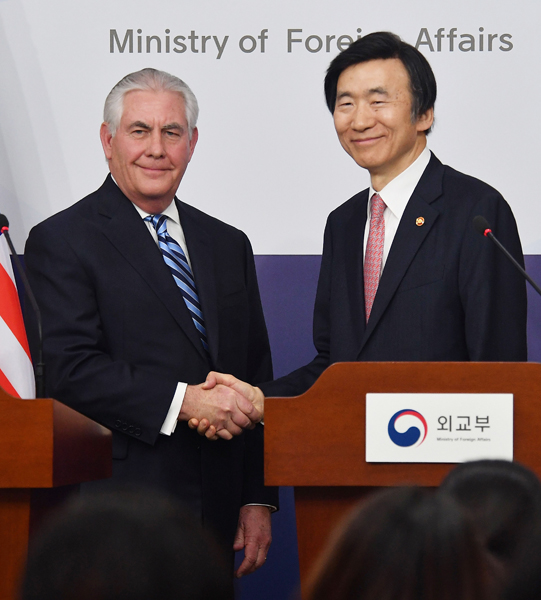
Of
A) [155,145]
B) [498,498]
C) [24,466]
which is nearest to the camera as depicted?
[498,498]

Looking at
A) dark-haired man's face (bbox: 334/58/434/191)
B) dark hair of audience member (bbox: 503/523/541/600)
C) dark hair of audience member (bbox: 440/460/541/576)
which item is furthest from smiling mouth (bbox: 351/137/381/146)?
dark hair of audience member (bbox: 503/523/541/600)

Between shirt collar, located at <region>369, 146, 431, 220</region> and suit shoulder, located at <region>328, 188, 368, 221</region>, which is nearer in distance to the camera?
shirt collar, located at <region>369, 146, 431, 220</region>

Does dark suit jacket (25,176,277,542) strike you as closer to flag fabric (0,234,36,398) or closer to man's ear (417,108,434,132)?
flag fabric (0,234,36,398)

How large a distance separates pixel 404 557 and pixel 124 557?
0.90 feet

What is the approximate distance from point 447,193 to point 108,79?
1.63 metres

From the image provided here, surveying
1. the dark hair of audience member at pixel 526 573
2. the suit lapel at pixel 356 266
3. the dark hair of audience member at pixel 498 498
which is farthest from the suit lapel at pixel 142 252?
the dark hair of audience member at pixel 526 573

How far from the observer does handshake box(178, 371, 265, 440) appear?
276cm

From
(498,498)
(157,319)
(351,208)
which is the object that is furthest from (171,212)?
(498,498)

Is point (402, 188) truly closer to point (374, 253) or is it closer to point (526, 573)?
point (374, 253)

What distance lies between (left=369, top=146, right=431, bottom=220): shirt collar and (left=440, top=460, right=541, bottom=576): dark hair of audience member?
1632 mm

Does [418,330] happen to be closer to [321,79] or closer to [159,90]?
[159,90]

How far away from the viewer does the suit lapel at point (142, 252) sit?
2.96 metres

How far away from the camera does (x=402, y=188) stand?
299 cm

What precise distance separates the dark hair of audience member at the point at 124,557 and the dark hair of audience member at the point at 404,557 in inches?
4.7
